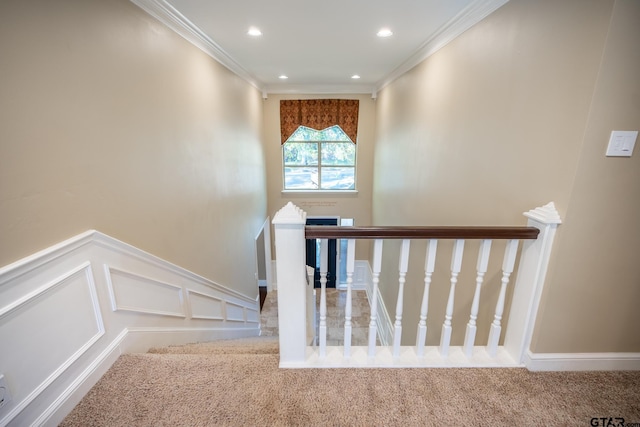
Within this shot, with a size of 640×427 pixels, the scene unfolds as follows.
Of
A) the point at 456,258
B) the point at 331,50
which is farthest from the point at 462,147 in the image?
the point at 331,50

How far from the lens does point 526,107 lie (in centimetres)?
149

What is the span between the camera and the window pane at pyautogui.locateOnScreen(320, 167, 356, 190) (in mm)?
6238

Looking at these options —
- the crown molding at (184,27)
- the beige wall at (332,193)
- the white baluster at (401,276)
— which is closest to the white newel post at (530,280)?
the white baluster at (401,276)

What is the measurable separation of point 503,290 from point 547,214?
45 cm

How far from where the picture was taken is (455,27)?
2.23 meters

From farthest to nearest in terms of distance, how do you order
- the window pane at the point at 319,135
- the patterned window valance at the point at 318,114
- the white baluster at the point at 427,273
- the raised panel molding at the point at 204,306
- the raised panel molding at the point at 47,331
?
the window pane at the point at 319,135 → the patterned window valance at the point at 318,114 → the raised panel molding at the point at 204,306 → the white baluster at the point at 427,273 → the raised panel molding at the point at 47,331

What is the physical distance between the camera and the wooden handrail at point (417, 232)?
52.1 inches

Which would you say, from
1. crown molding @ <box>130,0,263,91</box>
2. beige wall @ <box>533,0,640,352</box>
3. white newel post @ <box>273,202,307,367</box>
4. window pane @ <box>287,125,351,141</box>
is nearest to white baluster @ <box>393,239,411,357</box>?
white newel post @ <box>273,202,307,367</box>

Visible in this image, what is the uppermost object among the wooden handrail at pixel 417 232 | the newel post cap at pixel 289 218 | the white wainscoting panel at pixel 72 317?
the newel post cap at pixel 289 218

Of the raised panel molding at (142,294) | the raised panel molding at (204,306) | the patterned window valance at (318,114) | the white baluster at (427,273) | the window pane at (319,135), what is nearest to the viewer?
the white baluster at (427,273)

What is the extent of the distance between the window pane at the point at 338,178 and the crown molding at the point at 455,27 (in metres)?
2.99

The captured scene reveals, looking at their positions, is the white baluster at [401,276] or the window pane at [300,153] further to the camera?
the window pane at [300,153]

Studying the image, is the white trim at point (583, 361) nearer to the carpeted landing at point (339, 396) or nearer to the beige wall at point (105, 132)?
the carpeted landing at point (339, 396)

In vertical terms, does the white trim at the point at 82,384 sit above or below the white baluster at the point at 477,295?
below
